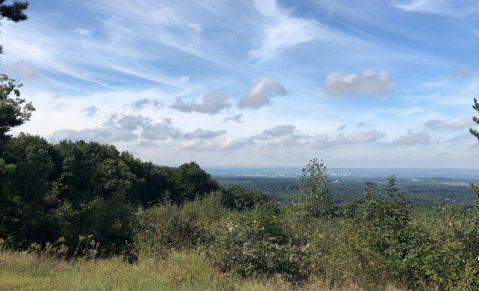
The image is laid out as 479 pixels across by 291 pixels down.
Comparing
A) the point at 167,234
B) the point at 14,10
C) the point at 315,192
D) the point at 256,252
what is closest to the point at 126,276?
the point at 167,234

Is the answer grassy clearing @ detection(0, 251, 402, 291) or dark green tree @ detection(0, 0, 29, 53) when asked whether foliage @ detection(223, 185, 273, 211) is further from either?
grassy clearing @ detection(0, 251, 402, 291)

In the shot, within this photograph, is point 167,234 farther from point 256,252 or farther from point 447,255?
point 447,255

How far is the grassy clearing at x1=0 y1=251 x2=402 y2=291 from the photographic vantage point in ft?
17.4

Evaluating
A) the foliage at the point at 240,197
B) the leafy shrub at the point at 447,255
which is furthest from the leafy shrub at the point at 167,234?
the foliage at the point at 240,197

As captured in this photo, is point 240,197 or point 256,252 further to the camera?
point 240,197

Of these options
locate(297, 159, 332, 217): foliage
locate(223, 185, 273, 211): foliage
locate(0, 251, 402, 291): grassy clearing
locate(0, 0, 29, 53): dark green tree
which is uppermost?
locate(0, 0, 29, 53): dark green tree

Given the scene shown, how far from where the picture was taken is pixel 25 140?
27188mm

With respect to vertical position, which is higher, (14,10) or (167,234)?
(14,10)

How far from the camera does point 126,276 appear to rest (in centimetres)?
597

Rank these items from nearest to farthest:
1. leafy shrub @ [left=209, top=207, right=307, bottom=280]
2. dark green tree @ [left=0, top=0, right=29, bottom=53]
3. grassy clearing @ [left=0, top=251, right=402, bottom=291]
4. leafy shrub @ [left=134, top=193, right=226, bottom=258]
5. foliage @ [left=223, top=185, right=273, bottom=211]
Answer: grassy clearing @ [left=0, top=251, right=402, bottom=291] < leafy shrub @ [left=209, top=207, right=307, bottom=280] < leafy shrub @ [left=134, top=193, right=226, bottom=258] < dark green tree @ [left=0, top=0, right=29, bottom=53] < foliage @ [left=223, top=185, right=273, bottom=211]

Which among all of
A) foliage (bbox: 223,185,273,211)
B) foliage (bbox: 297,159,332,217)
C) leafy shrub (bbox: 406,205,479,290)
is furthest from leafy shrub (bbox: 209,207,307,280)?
foliage (bbox: 223,185,273,211)

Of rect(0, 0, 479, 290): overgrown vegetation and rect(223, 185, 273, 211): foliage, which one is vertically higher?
rect(0, 0, 479, 290): overgrown vegetation

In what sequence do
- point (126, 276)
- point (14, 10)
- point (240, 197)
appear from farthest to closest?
point (240, 197), point (14, 10), point (126, 276)

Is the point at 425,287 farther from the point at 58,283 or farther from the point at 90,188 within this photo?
the point at 90,188
